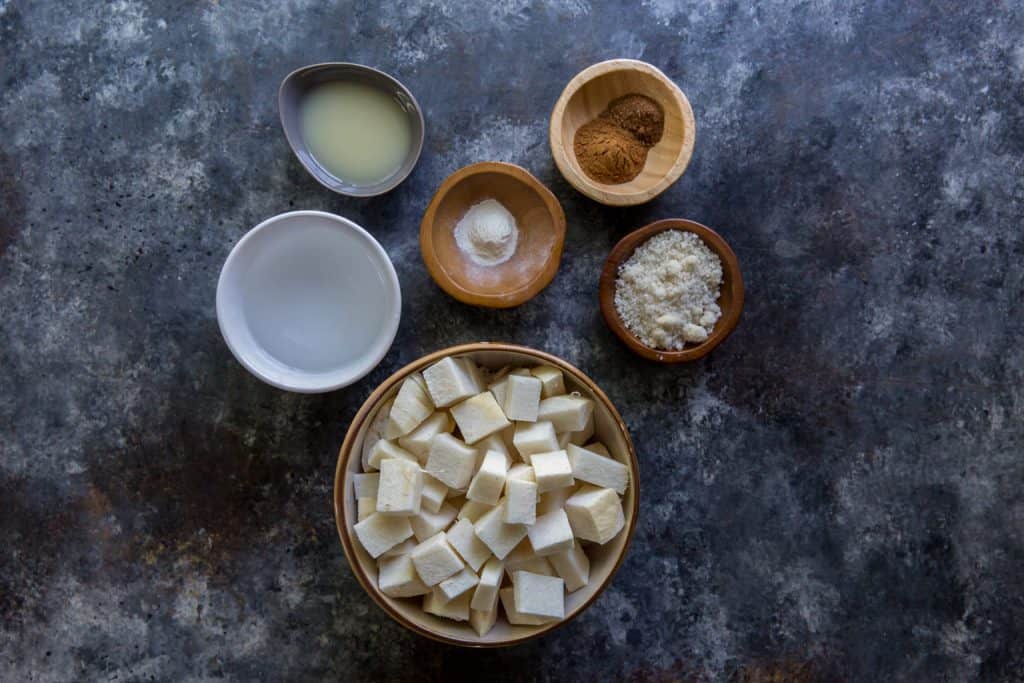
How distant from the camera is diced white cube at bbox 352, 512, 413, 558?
1950 millimetres

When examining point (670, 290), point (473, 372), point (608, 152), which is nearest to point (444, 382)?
point (473, 372)

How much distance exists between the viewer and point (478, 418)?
2.00 m

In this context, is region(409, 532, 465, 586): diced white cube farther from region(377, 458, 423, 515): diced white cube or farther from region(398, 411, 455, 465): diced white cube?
region(398, 411, 455, 465): diced white cube

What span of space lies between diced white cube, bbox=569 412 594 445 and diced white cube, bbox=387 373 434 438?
0.39 m

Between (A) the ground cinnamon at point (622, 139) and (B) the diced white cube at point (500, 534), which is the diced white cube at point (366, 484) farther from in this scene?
(A) the ground cinnamon at point (622, 139)

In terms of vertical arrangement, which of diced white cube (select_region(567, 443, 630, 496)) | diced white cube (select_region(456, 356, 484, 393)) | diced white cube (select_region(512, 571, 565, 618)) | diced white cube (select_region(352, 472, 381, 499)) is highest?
diced white cube (select_region(456, 356, 484, 393))

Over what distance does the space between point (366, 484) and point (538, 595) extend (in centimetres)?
52

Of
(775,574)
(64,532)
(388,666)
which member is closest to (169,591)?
(64,532)

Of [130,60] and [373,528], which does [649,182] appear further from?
[130,60]

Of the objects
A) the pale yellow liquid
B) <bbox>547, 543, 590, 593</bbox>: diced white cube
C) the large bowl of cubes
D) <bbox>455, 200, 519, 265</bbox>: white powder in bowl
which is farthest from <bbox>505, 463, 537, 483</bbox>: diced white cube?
the pale yellow liquid

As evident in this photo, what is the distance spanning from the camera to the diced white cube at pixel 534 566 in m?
2.00

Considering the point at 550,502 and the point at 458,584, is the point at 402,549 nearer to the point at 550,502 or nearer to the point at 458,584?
the point at 458,584

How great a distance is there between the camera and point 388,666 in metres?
2.30

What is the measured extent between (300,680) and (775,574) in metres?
1.43
